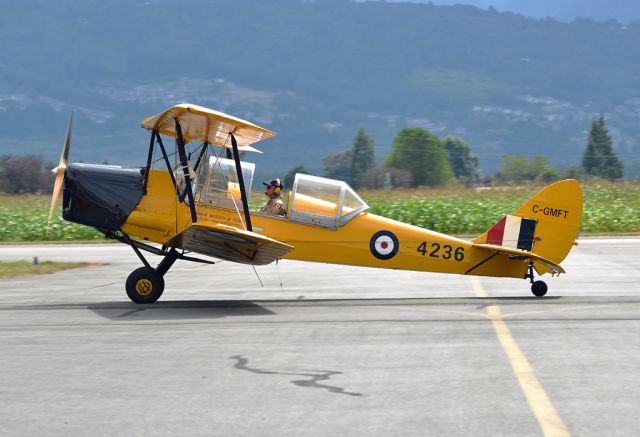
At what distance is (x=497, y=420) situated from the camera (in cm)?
697

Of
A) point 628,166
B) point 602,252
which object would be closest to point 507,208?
point 602,252

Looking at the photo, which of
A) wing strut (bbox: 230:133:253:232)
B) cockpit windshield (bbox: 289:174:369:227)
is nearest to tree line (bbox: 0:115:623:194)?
cockpit windshield (bbox: 289:174:369:227)

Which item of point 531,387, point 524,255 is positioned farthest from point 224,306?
point 531,387

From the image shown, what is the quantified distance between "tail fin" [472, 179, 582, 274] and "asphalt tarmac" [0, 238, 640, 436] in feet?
2.52

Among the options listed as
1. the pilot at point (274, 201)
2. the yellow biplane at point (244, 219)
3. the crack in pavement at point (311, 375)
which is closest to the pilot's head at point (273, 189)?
the pilot at point (274, 201)

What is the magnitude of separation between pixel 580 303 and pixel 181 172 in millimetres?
6100

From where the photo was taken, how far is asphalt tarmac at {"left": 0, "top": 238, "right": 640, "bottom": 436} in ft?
23.1

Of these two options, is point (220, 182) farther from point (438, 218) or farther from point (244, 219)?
point (438, 218)

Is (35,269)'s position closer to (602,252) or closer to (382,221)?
(382,221)

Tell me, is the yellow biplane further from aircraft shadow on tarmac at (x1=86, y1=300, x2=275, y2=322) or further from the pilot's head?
aircraft shadow on tarmac at (x1=86, y1=300, x2=275, y2=322)

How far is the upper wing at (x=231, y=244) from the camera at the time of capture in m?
12.8

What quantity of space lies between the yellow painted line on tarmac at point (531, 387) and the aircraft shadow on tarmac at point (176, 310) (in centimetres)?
355

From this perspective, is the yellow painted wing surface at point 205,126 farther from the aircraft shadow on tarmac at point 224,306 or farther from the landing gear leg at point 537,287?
the landing gear leg at point 537,287

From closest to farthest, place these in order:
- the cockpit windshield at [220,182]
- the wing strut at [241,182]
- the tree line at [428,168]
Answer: the wing strut at [241,182], the cockpit windshield at [220,182], the tree line at [428,168]
